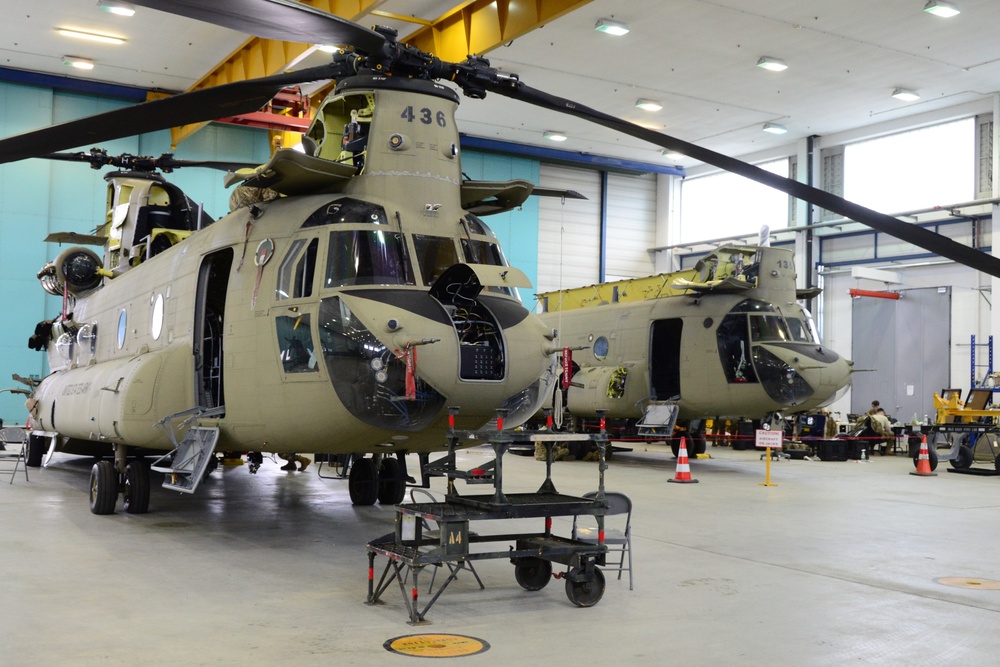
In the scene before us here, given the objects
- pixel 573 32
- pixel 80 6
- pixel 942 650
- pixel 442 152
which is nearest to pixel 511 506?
pixel 942 650

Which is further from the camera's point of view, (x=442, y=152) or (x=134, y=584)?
(x=442, y=152)

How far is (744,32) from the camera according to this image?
20.9 m

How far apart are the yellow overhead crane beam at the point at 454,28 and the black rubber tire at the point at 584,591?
13467 mm

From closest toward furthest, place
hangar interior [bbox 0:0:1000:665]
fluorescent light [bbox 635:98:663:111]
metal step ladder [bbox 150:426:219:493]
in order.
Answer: hangar interior [bbox 0:0:1000:665]
metal step ladder [bbox 150:426:219:493]
fluorescent light [bbox 635:98:663:111]

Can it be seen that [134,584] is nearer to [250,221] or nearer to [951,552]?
[250,221]

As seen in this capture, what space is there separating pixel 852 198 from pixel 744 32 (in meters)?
9.17

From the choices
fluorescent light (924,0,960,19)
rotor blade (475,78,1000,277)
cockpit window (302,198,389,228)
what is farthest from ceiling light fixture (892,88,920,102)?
cockpit window (302,198,389,228)

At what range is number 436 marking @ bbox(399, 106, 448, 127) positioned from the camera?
860 cm

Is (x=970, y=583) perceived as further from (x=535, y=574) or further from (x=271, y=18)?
(x=271, y=18)

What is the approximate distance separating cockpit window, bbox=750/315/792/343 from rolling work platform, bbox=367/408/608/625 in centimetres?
1080

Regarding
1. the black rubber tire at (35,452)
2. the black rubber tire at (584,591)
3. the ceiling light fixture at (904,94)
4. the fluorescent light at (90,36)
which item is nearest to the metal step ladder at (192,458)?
the black rubber tire at (584,591)

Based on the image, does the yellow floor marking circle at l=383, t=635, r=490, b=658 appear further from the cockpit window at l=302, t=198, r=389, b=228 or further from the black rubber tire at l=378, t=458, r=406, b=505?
the black rubber tire at l=378, t=458, r=406, b=505

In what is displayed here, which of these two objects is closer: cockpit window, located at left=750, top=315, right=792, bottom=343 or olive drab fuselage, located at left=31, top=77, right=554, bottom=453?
olive drab fuselage, located at left=31, top=77, right=554, bottom=453

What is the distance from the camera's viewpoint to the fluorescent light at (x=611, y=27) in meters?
20.4
